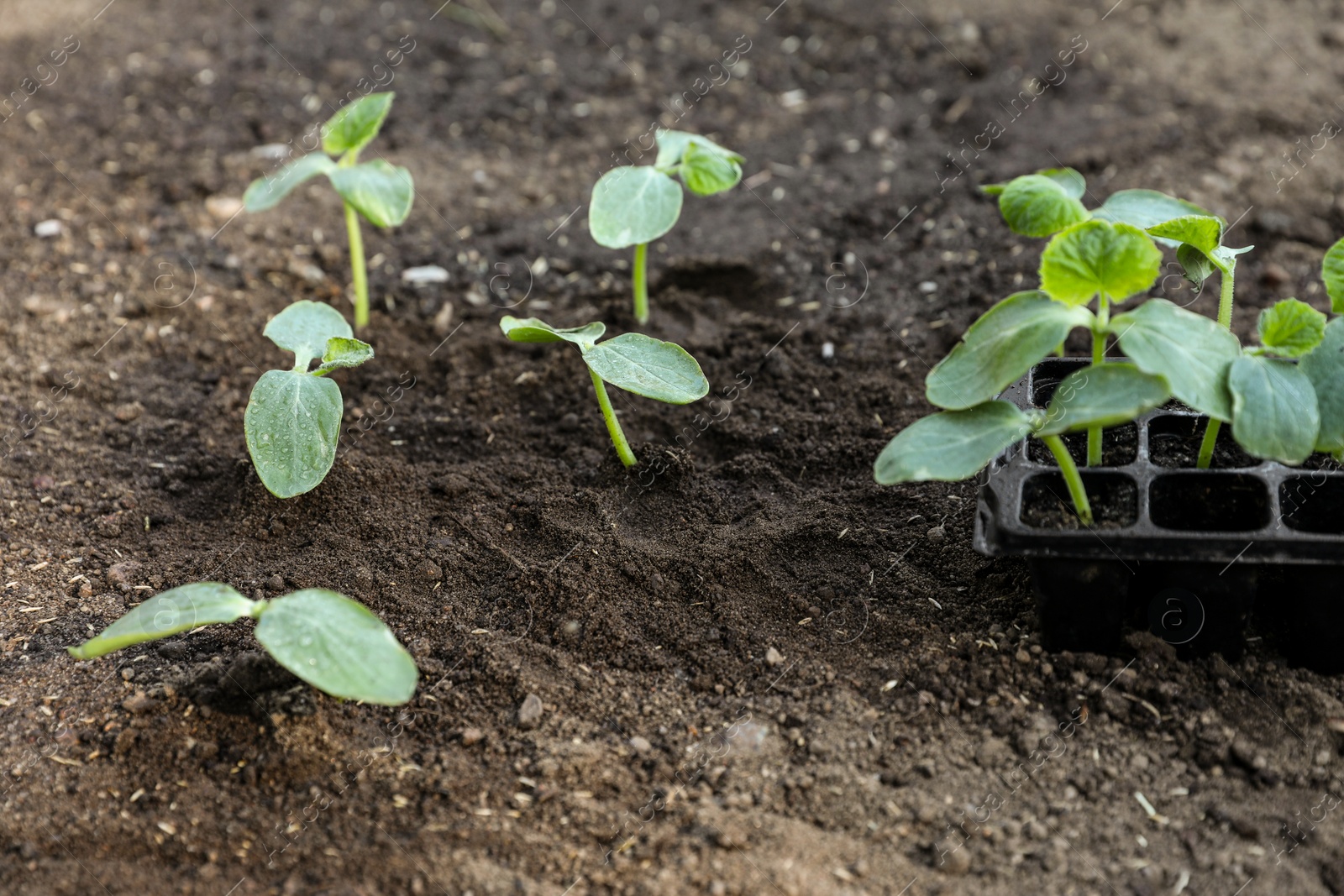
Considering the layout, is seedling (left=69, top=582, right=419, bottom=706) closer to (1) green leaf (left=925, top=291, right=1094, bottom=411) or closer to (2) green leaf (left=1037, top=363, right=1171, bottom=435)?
(1) green leaf (left=925, top=291, right=1094, bottom=411)

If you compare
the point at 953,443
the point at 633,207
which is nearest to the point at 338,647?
the point at 953,443

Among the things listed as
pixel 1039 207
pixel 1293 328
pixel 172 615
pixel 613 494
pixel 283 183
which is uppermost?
pixel 283 183

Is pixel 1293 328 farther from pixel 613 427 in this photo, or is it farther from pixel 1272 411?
pixel 613 427

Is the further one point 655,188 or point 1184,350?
point 655,188

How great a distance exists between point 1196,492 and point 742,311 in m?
1.27

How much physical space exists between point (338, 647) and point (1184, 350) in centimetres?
129

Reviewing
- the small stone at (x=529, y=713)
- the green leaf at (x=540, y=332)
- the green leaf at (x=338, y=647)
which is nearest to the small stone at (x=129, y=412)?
the green leaf at (x=540, y=332)

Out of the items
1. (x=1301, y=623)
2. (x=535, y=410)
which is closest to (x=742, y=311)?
(x=535, y=410)

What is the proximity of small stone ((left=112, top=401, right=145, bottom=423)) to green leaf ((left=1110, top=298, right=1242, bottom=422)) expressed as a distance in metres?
2.06

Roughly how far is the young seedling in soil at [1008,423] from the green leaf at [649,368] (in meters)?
0.44

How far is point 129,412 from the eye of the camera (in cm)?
250

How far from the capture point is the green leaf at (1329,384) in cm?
164

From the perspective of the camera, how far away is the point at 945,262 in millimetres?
2922

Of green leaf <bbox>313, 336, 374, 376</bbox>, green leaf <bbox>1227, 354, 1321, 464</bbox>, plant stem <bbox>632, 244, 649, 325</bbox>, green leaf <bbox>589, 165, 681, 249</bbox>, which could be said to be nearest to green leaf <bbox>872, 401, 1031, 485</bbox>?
green leaf <bbox>1227, 354, 1321, 464</bbox>
